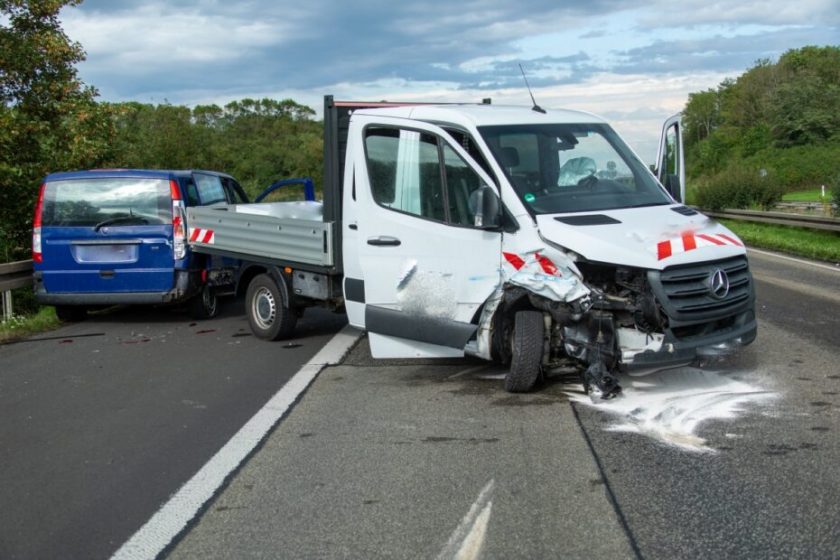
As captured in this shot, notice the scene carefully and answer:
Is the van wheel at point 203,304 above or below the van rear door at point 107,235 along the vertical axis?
below

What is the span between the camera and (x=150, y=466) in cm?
559

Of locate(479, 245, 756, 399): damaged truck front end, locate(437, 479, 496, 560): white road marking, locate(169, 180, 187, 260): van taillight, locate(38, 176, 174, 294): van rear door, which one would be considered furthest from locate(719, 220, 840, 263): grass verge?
locate(437, 479, 496, 560): white road marking

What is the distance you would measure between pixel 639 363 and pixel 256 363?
3.85 meters

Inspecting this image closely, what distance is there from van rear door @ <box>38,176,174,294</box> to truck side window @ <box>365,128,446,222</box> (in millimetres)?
3650

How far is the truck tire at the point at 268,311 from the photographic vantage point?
9.79 m

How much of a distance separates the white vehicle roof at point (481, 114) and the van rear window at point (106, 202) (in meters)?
3.58

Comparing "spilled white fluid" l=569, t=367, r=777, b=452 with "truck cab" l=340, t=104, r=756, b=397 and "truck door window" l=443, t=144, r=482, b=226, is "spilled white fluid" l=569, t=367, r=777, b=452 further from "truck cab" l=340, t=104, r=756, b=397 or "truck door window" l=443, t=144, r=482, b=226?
"truck door window" l=443, t=144, r=482, b=226

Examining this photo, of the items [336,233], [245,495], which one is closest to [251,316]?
[336,233]

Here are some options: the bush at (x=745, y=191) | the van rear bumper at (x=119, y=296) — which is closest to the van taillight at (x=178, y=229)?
the van rear bumper at (x=119, y=296)

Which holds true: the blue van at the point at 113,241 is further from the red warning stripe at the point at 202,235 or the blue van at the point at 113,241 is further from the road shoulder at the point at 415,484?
the road shoulder at the point at 415,484

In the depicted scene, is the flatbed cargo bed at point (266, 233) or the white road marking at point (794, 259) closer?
the flatbed cargo bed at point (266, 233)

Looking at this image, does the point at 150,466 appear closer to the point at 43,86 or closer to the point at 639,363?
the point at 639,363

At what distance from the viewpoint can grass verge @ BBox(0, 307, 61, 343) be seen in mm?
10687

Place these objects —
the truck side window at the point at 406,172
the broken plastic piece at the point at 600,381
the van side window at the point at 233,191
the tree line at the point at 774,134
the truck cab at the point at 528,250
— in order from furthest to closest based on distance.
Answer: the tree line at the point at 774,134
the van side window at the point at 233,191
the truck side window at the point at 406,172
the broken plastic piece at the point at 600,381
the truck cab at the point at 528,250
